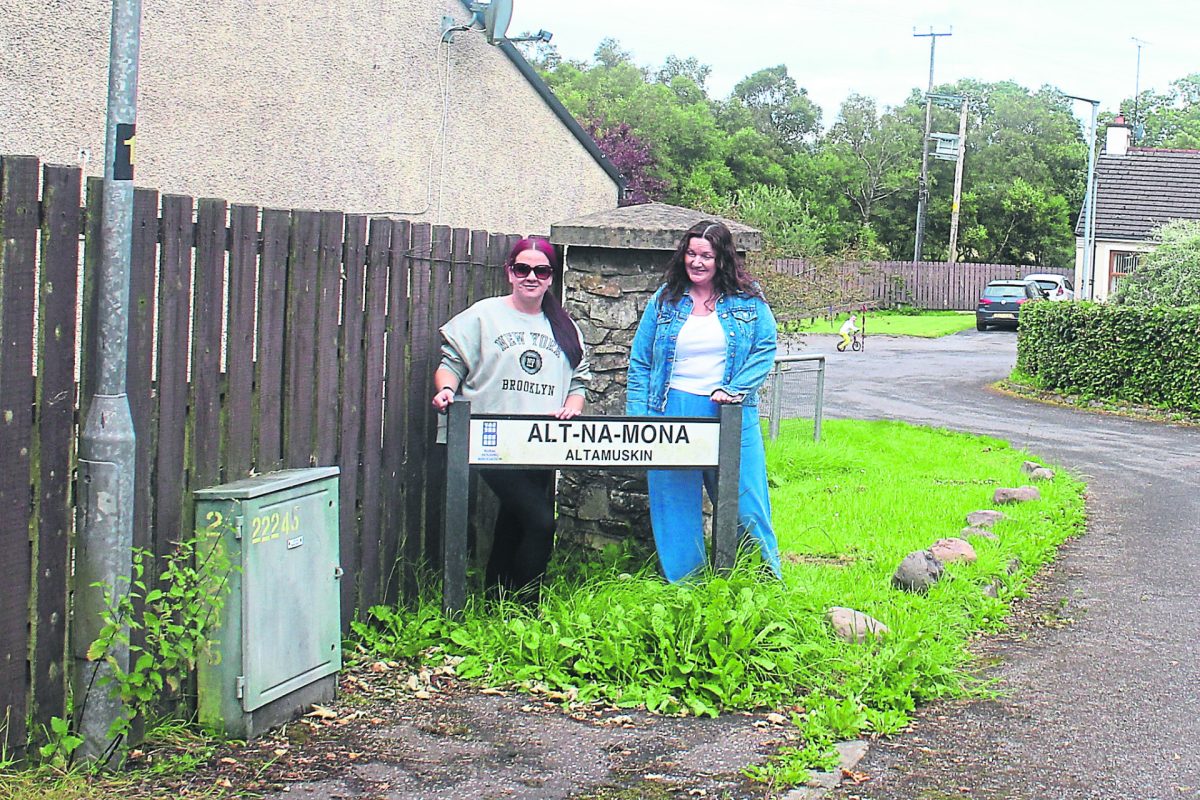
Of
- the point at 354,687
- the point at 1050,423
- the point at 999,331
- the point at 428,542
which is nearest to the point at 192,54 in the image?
the point at 428,542

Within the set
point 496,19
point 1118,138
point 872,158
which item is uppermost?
point 872,158

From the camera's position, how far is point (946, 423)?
1742 cm

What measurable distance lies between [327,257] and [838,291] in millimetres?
10852

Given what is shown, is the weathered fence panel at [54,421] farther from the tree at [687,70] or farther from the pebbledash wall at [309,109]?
the tree at [687,70]

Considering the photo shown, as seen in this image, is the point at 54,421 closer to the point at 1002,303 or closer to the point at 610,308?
the point at 610,308

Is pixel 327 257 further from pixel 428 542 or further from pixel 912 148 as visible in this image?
pixel 912 148

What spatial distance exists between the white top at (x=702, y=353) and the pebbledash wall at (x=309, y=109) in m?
4.90

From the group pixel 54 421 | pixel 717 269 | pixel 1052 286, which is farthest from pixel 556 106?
pixel 1052 286

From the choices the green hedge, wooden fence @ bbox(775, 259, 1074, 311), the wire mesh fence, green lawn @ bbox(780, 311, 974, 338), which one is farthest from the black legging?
wooden fence @ bbox(775, 259, 1074, 311)

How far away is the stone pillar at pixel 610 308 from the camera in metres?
6.93

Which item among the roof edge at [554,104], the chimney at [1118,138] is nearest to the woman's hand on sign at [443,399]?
the roof edge at [554,104]

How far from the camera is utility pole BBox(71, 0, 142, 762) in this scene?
4.17 meters

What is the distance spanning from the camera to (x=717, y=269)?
6.53m

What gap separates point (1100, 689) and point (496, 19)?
10.1 m
